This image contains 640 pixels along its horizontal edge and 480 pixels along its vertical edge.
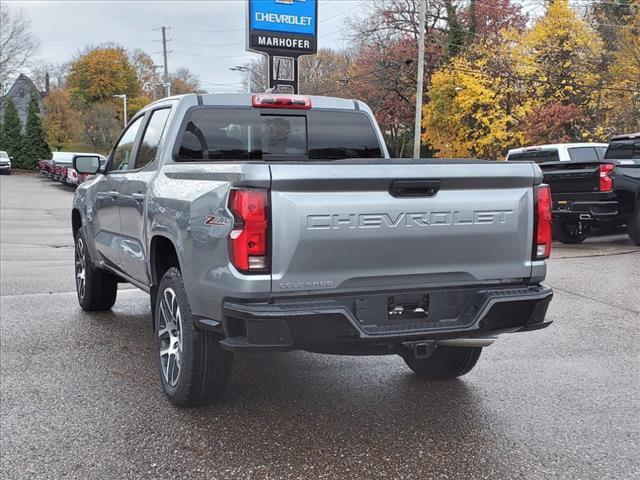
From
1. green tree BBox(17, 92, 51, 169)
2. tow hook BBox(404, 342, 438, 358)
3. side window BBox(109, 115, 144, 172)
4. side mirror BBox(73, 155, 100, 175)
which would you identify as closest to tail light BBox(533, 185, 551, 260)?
tow hook BBox(404, 342, 438, 358)

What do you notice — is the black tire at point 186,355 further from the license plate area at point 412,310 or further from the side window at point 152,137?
the side window at point 152,137

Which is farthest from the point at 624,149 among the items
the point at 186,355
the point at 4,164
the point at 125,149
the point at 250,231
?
the point at 4,164

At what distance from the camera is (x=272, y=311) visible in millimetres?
3076

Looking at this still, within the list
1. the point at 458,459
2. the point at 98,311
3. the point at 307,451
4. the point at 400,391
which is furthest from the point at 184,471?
the point at 98,311

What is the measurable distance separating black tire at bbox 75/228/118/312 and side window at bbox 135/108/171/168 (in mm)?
1682

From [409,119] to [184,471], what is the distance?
3920cm

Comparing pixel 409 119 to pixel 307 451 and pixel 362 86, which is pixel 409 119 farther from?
pixel 307 451

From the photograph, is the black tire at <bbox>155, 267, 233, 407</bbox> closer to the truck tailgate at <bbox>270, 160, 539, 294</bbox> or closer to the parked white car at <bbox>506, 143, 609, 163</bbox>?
the truck tailgate at <bbox>270, 160, 539, 294</bbox>

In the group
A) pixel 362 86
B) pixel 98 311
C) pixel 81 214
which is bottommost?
pixel 98 311

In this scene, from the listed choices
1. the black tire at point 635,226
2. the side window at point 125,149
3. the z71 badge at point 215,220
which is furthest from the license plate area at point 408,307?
the black tire at point 635,226

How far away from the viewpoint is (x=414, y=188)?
3.33 metres

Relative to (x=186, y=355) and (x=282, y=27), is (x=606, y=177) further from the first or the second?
(x=186, y=355)

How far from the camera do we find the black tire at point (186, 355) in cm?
368

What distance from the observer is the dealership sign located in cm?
1540
